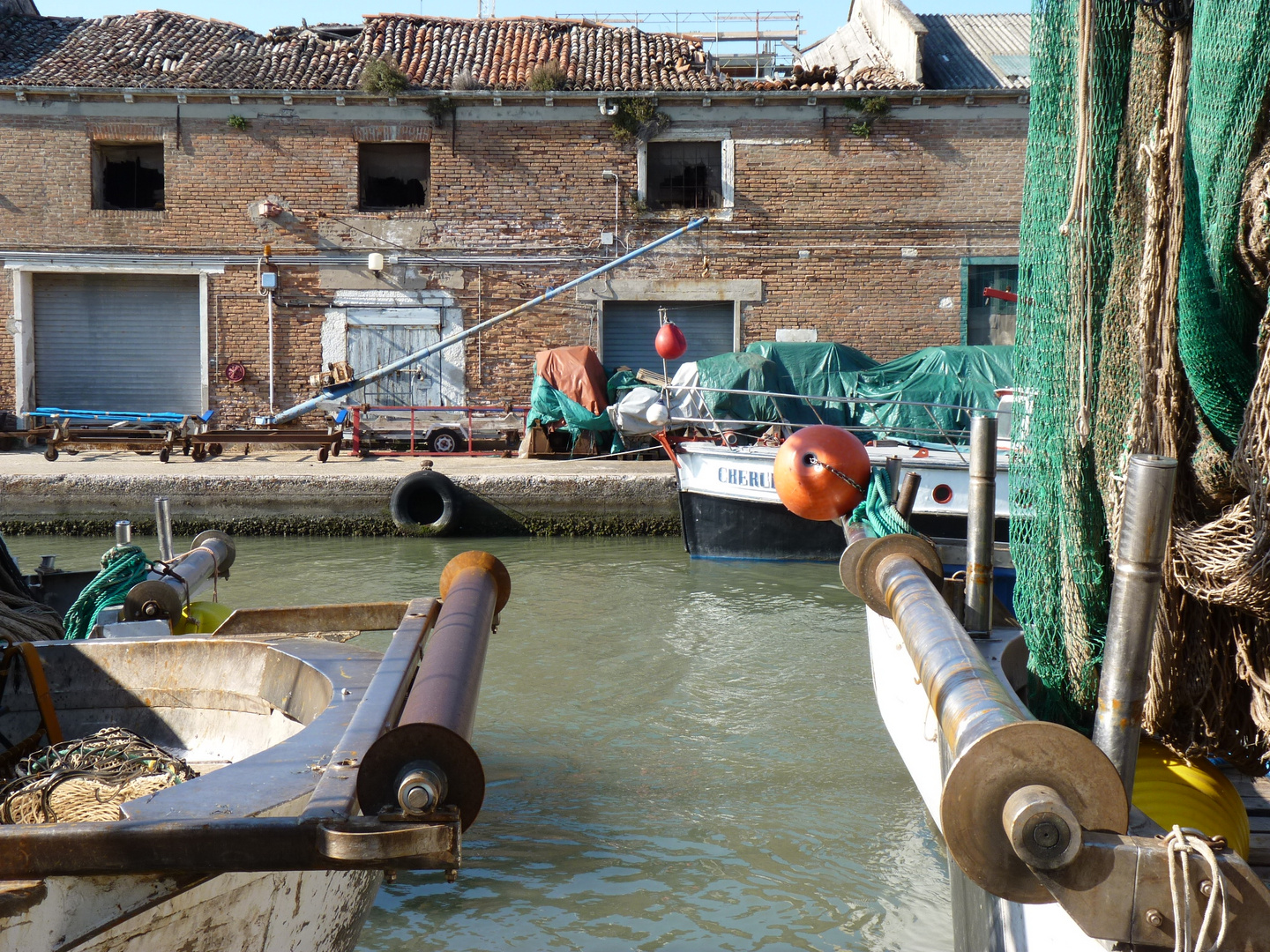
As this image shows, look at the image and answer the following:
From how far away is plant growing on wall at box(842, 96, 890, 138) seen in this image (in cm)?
1703

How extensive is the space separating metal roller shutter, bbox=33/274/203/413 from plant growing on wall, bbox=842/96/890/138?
10.7 m

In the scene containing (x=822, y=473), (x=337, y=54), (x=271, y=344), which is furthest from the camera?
(x=337, y=54)

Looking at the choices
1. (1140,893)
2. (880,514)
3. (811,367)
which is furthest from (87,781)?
(811,367)

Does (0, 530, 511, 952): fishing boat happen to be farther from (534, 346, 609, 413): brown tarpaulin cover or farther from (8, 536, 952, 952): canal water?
(534, 346, 609, 413): brown tarpaulin cover

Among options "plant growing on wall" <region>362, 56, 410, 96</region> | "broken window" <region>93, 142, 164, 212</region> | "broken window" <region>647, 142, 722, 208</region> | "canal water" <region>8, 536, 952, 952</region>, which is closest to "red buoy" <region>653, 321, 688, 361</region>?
"canal water" <region>8, 536, 952, 952</region>

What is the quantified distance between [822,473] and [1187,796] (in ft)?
7.71

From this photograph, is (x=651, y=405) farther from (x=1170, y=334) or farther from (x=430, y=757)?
(x=430, y=757)

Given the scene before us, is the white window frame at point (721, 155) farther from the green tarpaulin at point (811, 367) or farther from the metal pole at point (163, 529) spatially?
the metal pole at point (163, 529)

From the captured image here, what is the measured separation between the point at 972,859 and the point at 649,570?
9.09 meters

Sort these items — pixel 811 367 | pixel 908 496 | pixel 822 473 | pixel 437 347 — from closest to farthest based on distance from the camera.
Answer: pixel 822 473, pixel 908 496, pixel 811 367, pixel 437 347

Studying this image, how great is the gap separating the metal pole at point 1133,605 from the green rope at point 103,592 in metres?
4.18

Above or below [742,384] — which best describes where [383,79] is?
above

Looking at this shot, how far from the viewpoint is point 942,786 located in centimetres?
249

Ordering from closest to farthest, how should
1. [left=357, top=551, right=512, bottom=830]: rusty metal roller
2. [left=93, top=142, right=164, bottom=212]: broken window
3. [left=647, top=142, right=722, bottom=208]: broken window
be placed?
[left=357, top=551, right=512, bottom=830]: rusty metal roller → [left=93, top=142, right=164, bottom=212]: broken window → [left=647, top=142, right=722, bottom=208]: broken window
